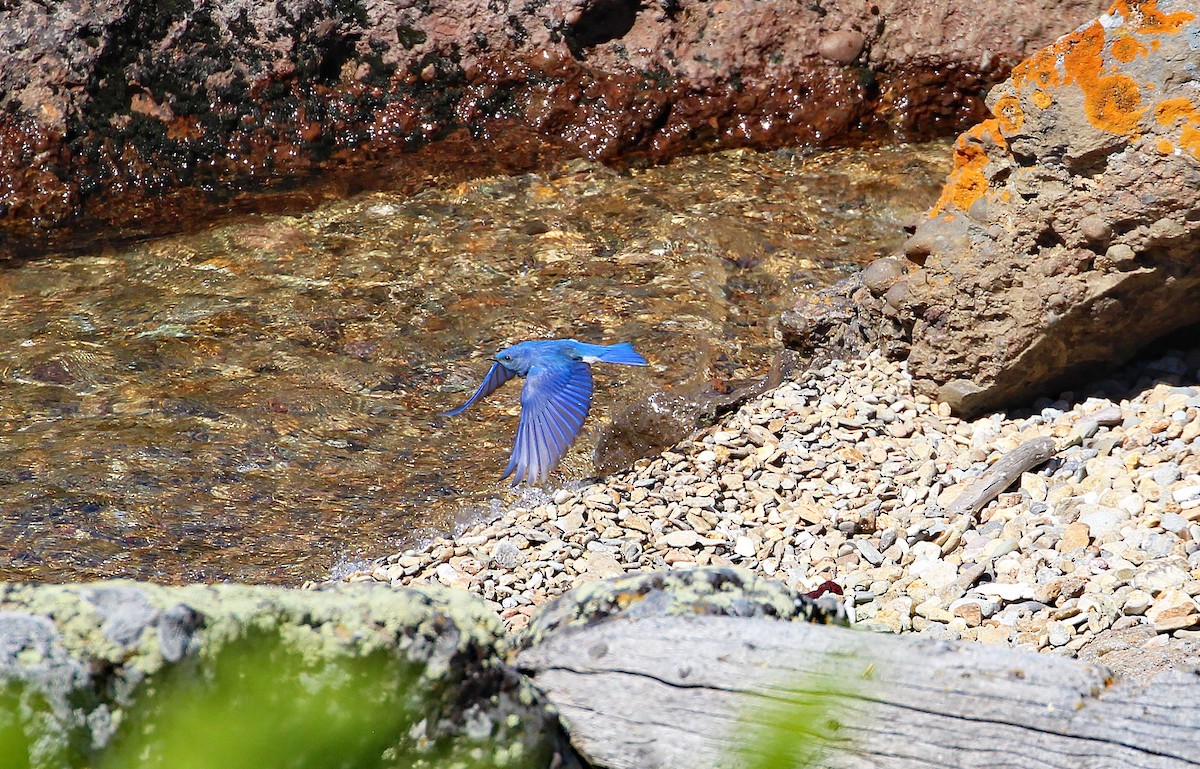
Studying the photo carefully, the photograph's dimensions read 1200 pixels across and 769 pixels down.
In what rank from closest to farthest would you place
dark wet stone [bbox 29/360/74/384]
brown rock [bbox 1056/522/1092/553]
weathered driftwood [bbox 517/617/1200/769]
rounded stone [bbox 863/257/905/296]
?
1. weathered driftwood [bbox 517/617/1200/769]
2. brown rock [bbox 1056/522/1092/553]
3. rounded stone [bbox 863/257/905/296]
4. dark wet stone [bbox 29/360/74/384]

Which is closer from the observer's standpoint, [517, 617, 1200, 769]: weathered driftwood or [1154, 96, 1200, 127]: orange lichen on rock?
[517, 617, 1200, 769]: weathered driftwood

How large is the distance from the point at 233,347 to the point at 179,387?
349 mm

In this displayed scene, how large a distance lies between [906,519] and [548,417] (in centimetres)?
118

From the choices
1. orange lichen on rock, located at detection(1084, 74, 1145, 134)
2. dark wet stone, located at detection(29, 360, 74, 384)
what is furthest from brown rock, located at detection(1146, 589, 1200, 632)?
dark wet stone, located at detection(29, 360, 74, 384)

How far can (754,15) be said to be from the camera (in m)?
6.87

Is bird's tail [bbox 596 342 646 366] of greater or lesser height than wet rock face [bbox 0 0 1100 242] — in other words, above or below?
below

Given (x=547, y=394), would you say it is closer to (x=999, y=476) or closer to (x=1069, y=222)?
(x=999, y=476)

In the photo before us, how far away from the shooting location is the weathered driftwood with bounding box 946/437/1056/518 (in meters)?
3.67

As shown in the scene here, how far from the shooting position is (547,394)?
3.96 m

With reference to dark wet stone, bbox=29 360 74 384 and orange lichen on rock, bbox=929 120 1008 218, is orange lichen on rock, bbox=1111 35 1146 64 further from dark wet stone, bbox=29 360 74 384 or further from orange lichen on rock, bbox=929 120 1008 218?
dark wet stone, bbox=29 360 74 384

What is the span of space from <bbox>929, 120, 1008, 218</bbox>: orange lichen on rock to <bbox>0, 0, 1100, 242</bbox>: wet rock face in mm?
2491

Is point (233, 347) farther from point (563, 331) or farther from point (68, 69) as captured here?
point (68, 69)

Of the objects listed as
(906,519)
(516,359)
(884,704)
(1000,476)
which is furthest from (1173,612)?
(516,359)

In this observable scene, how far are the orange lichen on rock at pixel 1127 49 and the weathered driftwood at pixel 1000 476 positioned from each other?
47.1 inches
